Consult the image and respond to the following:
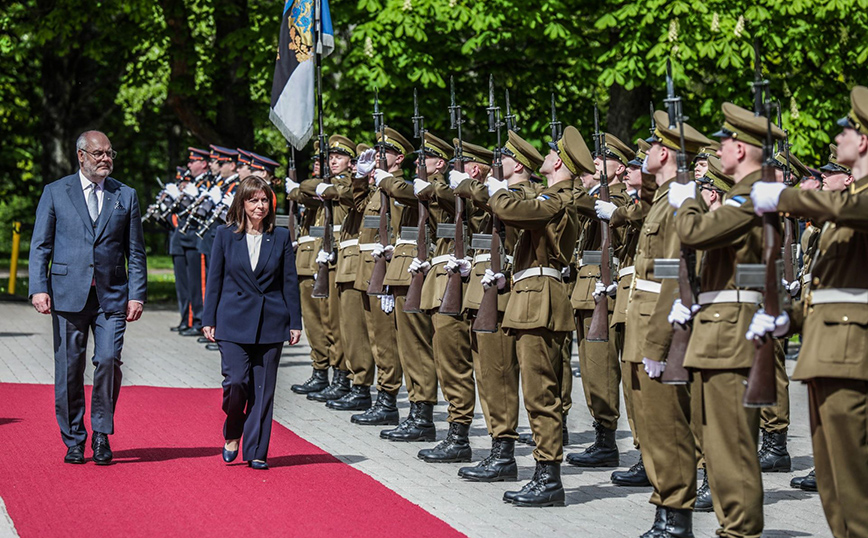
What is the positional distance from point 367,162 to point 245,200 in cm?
212

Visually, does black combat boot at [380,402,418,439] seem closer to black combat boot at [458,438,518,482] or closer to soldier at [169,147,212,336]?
black combat boot at [458,438,518,482]

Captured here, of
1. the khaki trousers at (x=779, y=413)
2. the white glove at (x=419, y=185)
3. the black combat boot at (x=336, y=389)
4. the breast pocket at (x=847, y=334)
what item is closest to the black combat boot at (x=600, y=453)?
the khaki trousers at (x=779, y=413)

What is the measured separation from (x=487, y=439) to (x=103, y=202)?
330cm

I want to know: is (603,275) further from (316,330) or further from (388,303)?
(316,330)

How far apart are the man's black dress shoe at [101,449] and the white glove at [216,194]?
7.18m

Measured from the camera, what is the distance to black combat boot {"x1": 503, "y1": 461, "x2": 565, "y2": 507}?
722 cm

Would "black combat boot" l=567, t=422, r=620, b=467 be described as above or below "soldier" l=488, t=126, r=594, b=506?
below

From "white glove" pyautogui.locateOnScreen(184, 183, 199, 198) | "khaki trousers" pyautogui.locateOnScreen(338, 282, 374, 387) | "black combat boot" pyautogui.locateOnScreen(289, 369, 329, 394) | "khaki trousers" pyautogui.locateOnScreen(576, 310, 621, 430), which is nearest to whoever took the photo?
"khaki trousers" pyautogui.locateOnScreen(576, 310, 621, 430)

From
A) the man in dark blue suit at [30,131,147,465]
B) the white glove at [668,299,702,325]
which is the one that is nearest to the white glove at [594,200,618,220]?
the white glove at [668,299,702,325]

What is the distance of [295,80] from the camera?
13.5 metres

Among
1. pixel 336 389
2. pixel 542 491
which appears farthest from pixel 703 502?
pixel 336 389

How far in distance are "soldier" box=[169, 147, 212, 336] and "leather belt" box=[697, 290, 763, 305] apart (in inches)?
426

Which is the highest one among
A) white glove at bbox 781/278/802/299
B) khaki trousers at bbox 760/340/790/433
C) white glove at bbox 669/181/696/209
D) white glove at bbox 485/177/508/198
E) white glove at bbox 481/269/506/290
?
white glove at bbox 485/177/508/198

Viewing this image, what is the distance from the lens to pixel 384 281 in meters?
9.88
